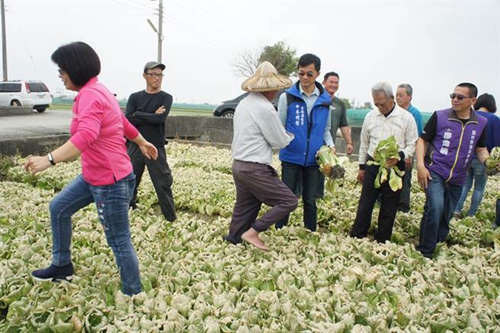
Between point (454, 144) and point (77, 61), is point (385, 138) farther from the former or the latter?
point (77, 61)

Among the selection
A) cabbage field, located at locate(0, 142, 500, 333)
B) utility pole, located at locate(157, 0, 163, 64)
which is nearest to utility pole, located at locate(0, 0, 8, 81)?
utility pole, located at locate(157, 0, 163, 64)

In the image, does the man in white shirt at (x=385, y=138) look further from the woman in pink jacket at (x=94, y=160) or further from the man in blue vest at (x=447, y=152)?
the woman in pink jacket at (x=94, y=160)

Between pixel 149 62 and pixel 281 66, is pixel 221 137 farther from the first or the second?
pixel 281 66

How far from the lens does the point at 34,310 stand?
9.62 feet

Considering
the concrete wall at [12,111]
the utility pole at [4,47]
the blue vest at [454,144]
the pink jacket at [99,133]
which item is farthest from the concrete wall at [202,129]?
the utility pole at [4,47]

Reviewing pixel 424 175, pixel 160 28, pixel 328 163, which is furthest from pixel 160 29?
pixel 424 175

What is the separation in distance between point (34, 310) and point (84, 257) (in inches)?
39.2

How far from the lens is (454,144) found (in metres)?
4.39

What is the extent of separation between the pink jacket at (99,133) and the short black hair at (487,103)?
6081 mm

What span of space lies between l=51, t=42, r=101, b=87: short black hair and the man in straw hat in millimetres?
1462

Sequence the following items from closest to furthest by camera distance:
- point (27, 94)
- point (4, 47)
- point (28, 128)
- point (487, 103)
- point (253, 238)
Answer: point (253, 238)
point (487, 103)
point (28, 128)
point (27, 94)
point (4, 47)

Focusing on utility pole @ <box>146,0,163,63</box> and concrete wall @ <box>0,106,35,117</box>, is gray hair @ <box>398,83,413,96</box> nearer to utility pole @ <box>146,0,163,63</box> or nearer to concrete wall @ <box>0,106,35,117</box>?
concrete wall @ <box>0,106,35,117</box>

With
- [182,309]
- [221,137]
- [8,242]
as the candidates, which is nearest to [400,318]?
[182,309]

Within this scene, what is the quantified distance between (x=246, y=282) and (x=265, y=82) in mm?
1823
